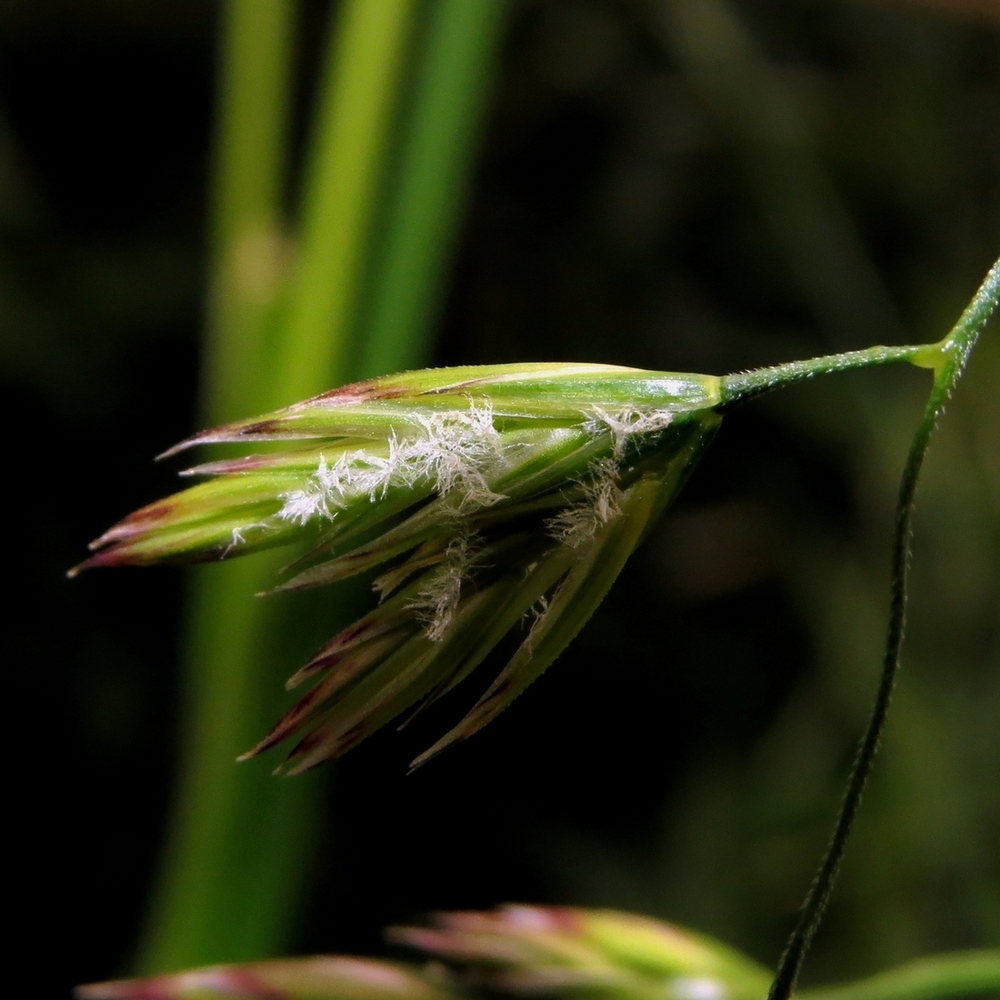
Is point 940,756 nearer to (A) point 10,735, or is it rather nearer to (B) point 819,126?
(B) point 819,126

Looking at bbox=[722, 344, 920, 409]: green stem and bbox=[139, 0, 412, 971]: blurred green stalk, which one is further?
bbox=[139, 0, 412, 971]: blurred green stalk

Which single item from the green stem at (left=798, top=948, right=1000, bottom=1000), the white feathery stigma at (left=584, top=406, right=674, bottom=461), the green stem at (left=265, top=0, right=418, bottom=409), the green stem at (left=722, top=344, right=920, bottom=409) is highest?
the green stem at (left=265, top=0, right=418, bottom=409)

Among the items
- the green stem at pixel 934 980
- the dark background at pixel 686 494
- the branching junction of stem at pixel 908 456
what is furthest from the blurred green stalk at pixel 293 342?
the branching junction of stem at pixel 908 456

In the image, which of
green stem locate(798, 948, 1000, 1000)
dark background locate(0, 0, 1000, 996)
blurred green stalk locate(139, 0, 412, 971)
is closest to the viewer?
green stem locate(798, 948, 1000, 1000)

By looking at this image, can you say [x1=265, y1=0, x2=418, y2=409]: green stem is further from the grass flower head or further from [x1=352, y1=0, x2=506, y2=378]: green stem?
the grass flower head

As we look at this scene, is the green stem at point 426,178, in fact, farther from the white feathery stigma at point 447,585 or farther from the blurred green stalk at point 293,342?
the white feathery stigma at point 447,585

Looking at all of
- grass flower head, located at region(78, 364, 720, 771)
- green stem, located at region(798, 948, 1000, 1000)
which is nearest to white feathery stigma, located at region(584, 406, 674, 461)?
grass flower head, located at region(78, 364, 720, 771)

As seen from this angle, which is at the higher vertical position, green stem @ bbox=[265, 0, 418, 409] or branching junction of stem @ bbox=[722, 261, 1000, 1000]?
green stem @ bbox=[265, 0, 418, 409]
